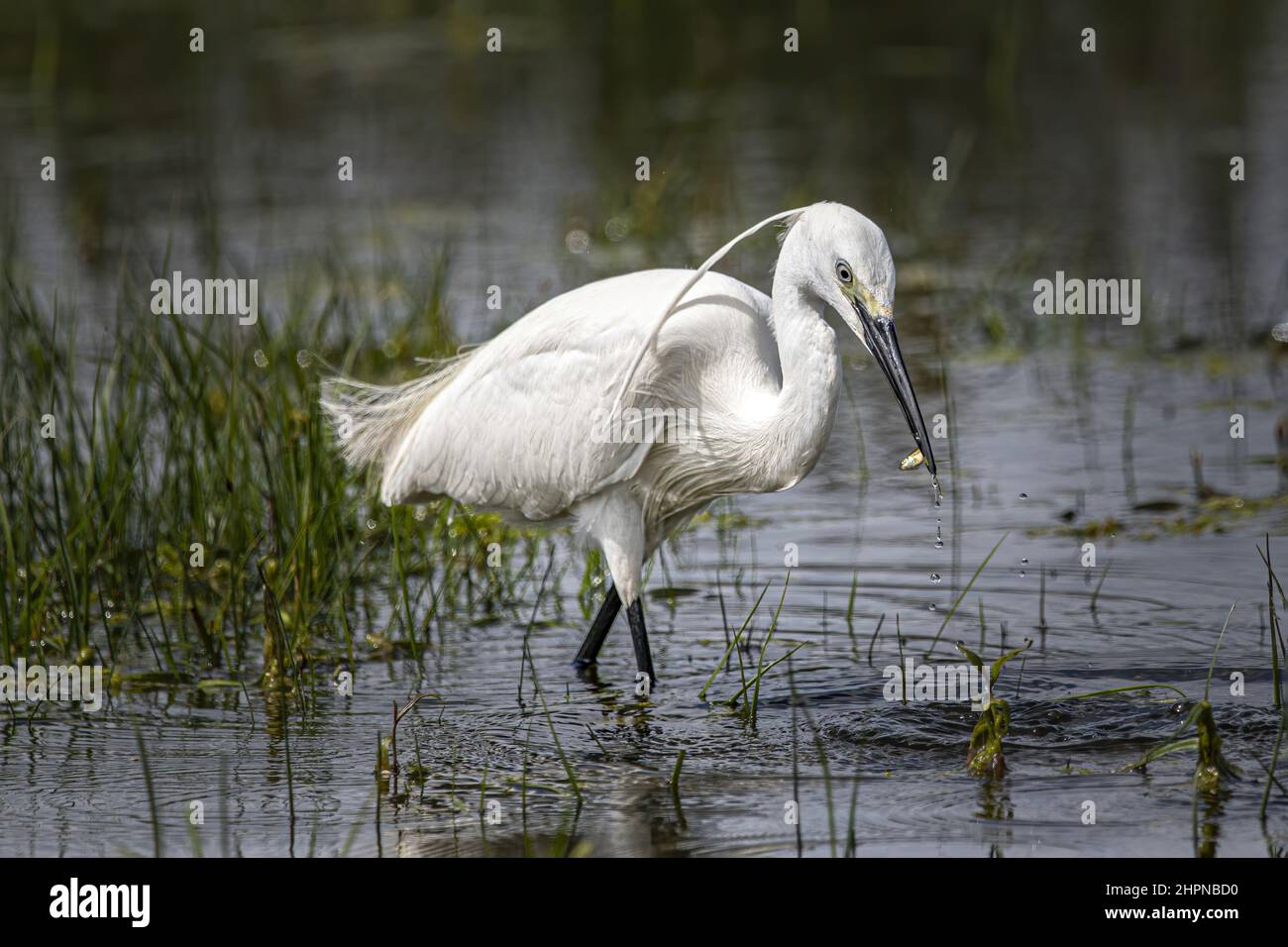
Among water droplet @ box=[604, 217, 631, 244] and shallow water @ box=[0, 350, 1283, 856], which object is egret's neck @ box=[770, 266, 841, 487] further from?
water droplet @ box=[604, 217, 631, 244]

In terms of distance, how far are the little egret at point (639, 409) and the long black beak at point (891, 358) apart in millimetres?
54

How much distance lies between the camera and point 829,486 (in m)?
8.45

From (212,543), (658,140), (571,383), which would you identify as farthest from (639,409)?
(658,140)

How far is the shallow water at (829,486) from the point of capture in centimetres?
512

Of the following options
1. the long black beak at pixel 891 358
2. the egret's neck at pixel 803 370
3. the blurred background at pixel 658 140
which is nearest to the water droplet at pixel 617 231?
the blurred background at pixel 658 140

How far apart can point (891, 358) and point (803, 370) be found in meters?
0.44

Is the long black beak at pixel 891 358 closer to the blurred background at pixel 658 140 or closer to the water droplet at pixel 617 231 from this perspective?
the blurred background at pixel 658 140

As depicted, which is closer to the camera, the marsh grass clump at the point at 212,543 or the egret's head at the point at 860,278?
the egret's head at the point at 860,278

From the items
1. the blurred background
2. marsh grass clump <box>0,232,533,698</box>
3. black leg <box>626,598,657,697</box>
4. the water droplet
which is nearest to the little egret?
black leg <box>626,598,657,697</box>

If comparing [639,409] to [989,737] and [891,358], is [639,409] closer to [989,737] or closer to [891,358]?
[891,358]

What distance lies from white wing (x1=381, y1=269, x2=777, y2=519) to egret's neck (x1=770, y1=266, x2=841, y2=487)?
1.10 feet

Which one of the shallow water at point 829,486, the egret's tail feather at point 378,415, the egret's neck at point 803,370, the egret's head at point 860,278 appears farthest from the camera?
the egret's tail feather at point 378,415

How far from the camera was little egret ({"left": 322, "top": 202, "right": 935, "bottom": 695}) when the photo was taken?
5676mm

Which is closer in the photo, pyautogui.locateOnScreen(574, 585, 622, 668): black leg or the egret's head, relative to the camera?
the egret's head
